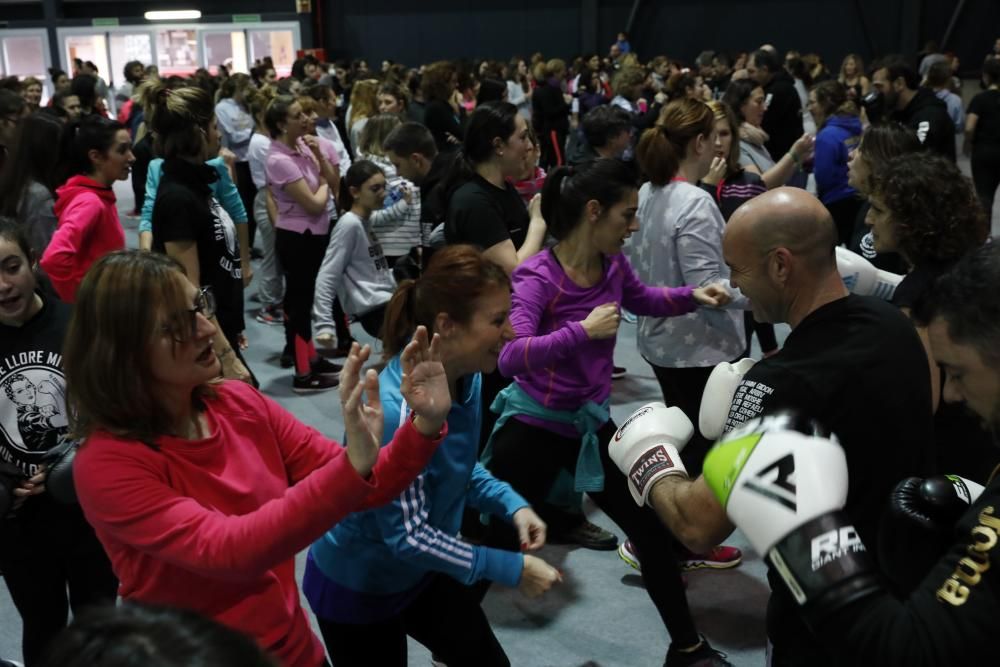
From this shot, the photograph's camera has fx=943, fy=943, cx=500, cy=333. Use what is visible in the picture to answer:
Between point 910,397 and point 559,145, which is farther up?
point 910,397

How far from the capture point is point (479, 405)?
237 cm

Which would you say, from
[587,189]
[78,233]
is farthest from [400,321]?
[78,233]

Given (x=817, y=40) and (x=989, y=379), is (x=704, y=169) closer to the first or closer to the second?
(x=989, y=379)

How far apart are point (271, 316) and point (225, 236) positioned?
2.98 metres

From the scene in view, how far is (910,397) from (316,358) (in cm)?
436

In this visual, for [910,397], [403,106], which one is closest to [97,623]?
[910,397]

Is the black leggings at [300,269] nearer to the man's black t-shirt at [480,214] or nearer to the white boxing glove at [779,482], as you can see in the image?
the man's black t-shirt at [480,214]

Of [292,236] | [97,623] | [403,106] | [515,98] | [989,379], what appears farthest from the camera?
[515,98]

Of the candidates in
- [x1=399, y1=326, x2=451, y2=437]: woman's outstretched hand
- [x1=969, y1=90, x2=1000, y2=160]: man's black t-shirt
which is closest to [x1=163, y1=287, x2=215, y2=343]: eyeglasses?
[x1=399, y1=326, x2=451, y2=437]: woman's outstretched hand

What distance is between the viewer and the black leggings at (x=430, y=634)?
2252 millimetres

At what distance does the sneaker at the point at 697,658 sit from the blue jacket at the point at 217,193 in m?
2.73

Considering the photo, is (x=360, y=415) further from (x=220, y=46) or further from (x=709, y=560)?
(x=220, y=46)

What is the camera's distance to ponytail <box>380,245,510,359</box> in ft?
7.60

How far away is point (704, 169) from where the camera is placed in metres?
3.94
